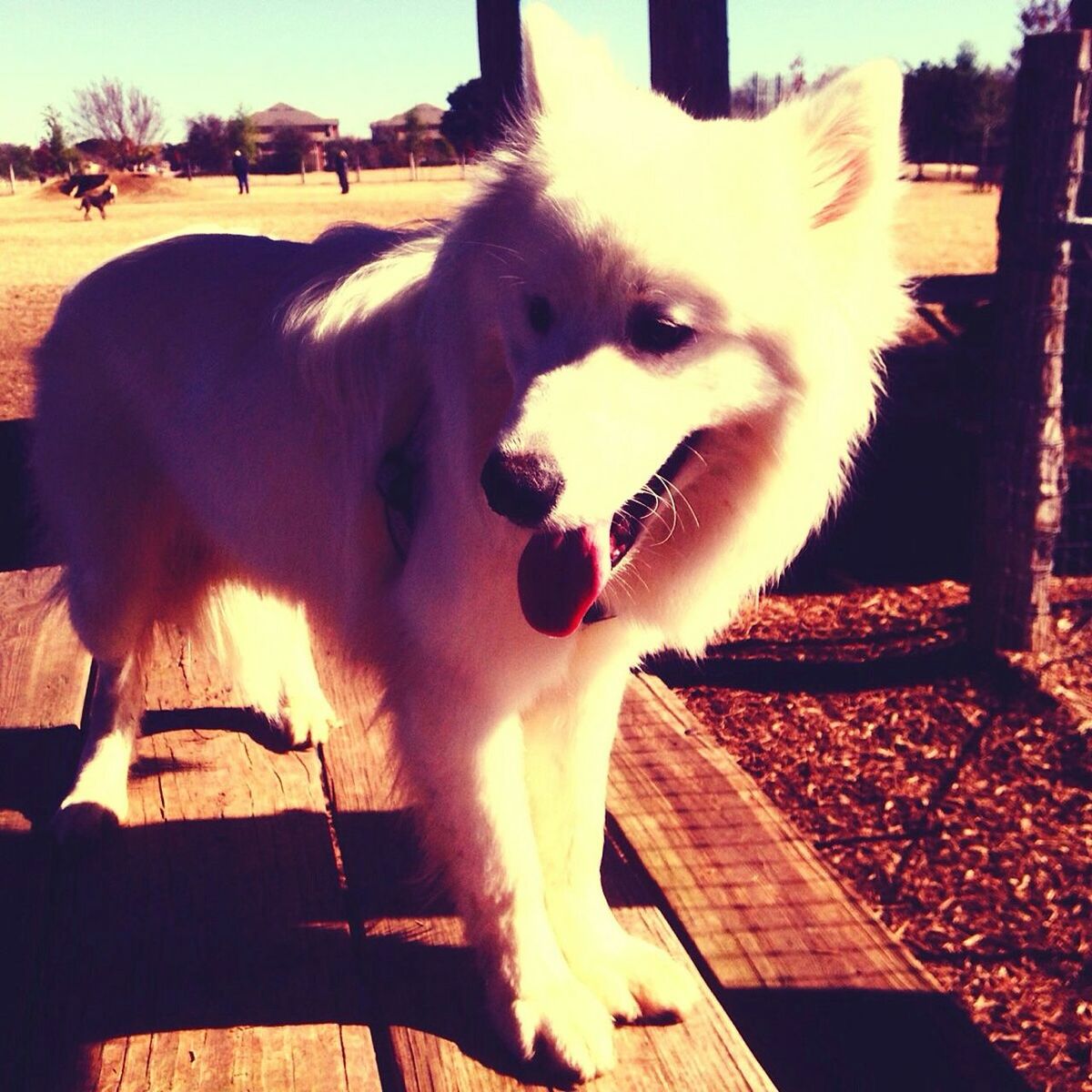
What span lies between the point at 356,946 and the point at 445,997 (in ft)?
0.65

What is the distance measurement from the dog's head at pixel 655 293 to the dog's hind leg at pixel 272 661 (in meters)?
1.26

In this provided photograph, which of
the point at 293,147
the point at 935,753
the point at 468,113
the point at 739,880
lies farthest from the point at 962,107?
the point at 293,147

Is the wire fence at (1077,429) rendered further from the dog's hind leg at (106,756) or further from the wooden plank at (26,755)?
the wooden plank at (26,755)

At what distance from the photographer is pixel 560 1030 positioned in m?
1.70

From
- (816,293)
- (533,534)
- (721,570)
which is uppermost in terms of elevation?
(816,293)

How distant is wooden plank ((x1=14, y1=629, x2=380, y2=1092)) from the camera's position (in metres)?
1.68

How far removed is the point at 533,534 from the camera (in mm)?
1617

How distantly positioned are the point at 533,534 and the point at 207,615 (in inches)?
62.3

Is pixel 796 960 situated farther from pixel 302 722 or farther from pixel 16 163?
pixel 16 163

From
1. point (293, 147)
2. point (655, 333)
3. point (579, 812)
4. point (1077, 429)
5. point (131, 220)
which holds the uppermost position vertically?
point (293, 147)

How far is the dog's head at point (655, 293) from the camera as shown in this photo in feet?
5.01

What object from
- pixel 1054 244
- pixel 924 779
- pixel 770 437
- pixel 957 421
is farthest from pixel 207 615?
pixel 957 421

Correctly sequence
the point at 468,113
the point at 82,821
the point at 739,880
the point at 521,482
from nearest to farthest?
1. the point at 521,482
2. the point at 739,880
3. the point at 82,821
4. the point at 468,113

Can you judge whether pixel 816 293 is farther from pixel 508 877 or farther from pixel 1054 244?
pixel 1054 244
